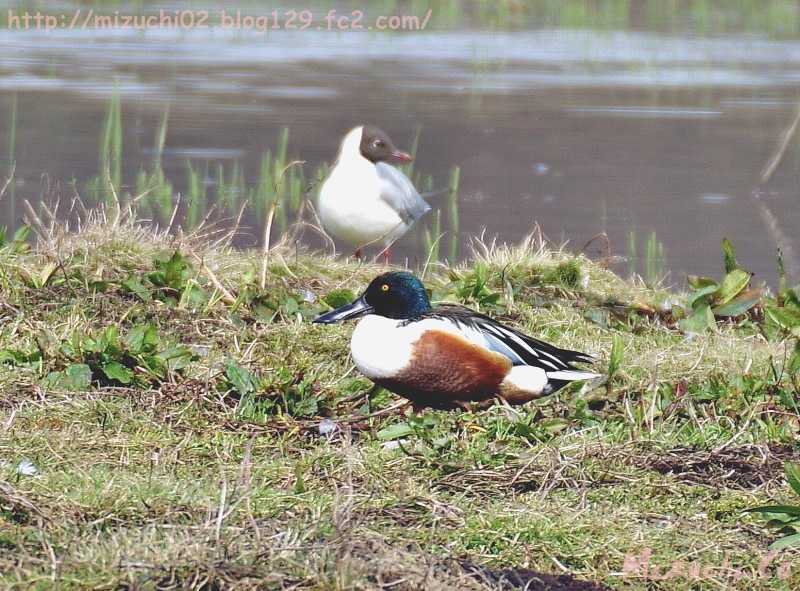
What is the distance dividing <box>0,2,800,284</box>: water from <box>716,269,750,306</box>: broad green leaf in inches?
66.7

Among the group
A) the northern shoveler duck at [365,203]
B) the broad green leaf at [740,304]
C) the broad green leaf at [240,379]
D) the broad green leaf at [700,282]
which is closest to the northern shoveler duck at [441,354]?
the broad green leaf at [240,379]

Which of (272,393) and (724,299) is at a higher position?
(272,393)

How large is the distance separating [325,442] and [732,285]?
2147mm

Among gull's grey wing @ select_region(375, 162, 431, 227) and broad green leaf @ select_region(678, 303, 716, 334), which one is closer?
broad green leaf @ select_region(678, 303, 716, 334)

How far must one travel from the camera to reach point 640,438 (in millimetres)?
4168

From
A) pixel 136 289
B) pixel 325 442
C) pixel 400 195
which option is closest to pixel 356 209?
pixel 400 195

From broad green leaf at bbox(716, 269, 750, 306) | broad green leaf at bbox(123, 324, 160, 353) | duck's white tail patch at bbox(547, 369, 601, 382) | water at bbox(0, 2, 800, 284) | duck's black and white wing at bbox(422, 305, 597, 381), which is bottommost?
water at bbox(0, 2, 800, 284)

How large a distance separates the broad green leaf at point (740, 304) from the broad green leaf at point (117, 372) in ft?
7.66

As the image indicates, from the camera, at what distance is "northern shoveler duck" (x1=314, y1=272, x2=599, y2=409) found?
4383 millimetres

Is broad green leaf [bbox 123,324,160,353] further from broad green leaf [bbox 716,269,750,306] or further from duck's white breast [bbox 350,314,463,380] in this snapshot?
broad green leaf [bbox 716,269,750,306]

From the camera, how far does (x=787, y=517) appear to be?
3.41m

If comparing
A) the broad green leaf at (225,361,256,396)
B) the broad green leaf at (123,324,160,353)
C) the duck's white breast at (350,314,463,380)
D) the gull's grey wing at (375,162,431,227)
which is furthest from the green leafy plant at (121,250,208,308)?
the gull's grey wing at (375,162,431,227)

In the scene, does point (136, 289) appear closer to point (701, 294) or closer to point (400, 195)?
point (701, 294)

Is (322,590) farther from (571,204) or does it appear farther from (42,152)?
(42,152)
